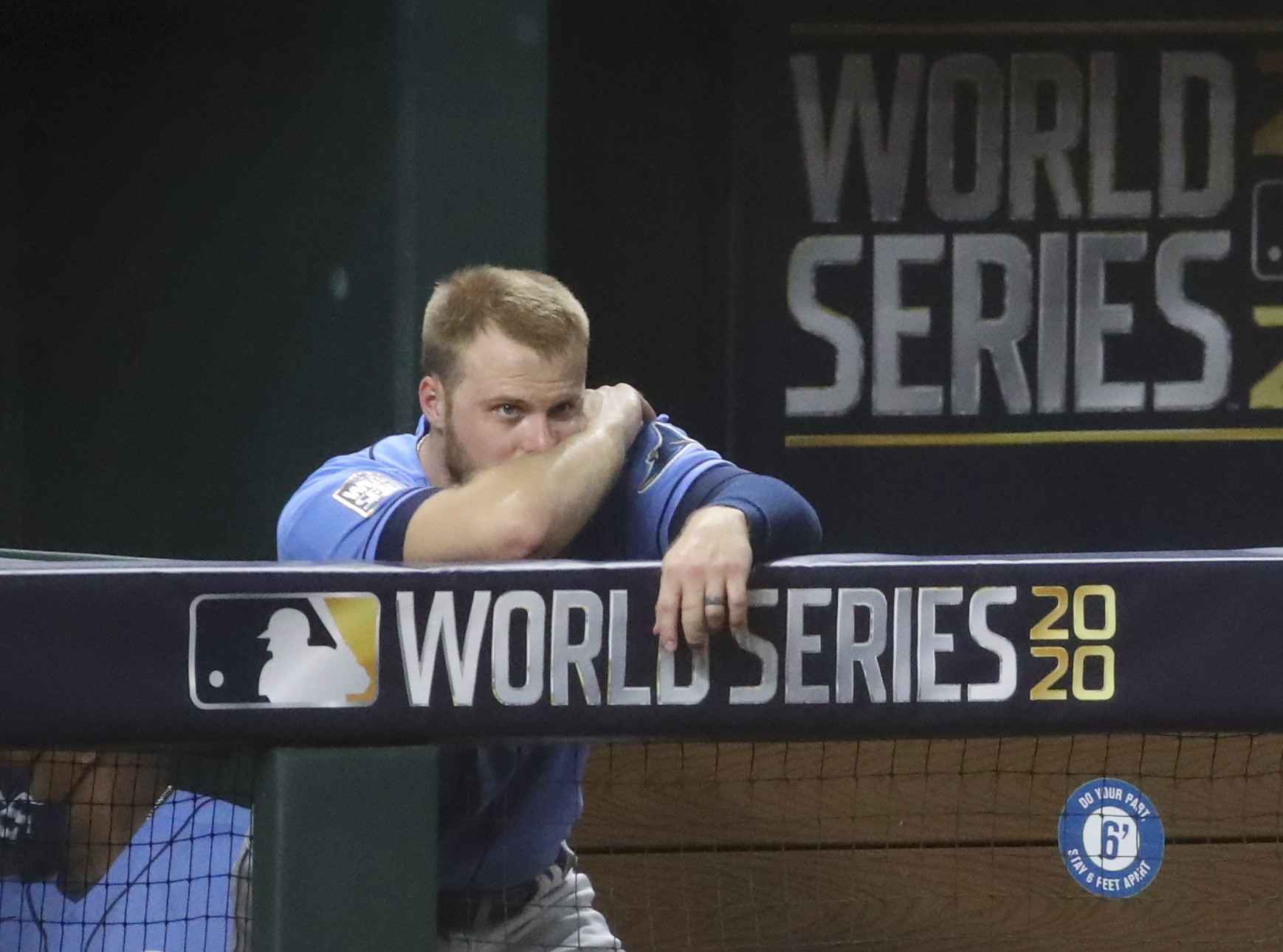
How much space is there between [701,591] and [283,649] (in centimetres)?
39

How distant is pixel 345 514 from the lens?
209cm

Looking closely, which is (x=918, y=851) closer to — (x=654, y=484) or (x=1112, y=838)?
(x=1112, y=838)

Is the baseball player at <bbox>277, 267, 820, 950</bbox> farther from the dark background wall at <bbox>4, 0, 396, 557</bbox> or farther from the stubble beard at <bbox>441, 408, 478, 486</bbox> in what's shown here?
the dark background wall at <bbox>4, 0, 396, 557</bbox>

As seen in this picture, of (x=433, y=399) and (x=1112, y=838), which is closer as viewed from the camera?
(x=433, y=399)

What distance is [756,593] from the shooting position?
1.82 m

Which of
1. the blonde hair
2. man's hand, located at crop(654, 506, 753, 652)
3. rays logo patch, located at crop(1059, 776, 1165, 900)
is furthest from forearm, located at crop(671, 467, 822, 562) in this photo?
rays logo patch, located at crop(1059, 776, 1165, 900)

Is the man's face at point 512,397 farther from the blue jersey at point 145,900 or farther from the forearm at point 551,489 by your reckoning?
the blue jersey at point 145,900

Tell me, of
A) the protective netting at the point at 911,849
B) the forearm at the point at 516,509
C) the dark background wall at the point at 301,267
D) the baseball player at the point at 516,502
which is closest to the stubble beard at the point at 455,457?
the baseball player at the point at 516,502

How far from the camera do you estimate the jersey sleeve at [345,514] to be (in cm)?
204

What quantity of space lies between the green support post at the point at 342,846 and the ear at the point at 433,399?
1.88 ft

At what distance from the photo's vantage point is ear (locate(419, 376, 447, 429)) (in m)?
2.26

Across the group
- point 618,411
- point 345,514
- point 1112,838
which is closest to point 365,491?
point 345,514

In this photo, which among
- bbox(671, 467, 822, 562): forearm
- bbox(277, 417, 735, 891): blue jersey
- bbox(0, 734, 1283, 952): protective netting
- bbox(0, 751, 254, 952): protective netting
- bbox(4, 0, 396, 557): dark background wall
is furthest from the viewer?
bbox(0, 734, 1283, 952): protective netting

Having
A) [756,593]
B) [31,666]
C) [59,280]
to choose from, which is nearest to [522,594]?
[756,593]
